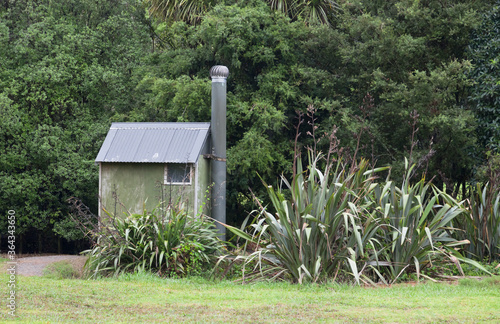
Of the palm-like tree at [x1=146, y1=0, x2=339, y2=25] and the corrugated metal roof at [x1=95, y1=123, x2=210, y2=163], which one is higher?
the palm-like tree at [x1=146, y1=0, x2=339, y2=25]

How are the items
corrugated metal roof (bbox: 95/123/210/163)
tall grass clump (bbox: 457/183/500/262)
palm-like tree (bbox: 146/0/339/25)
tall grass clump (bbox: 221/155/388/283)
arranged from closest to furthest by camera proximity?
tall grass clump (bbox: 221/155/388/283), tall grass clump (bbox: 457/183/500/262), corrugated metal roof (bbox: 95/123/210/163), palm-like tree (bbox: 146/0/339/25)

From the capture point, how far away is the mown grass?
5.72 meters

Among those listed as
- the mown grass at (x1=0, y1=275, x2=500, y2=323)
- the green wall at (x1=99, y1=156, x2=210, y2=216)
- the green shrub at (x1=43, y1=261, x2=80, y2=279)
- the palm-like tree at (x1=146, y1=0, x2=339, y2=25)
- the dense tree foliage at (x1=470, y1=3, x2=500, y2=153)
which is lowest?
the green shrub at (x1=43, y1=261, x2=80, y2=279)

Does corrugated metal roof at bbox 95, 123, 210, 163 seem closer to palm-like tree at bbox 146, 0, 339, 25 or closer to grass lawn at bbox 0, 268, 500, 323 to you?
palm-like tree at bbox 146, 0, 339, 25

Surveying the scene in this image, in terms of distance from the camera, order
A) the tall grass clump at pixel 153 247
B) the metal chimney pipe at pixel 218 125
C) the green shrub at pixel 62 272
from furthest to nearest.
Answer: the metal chimney pipe at pixel 218 125
the green shrub at pixel 62 272
the tall grass clump at pixel 153 247

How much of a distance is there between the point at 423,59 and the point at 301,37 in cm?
398

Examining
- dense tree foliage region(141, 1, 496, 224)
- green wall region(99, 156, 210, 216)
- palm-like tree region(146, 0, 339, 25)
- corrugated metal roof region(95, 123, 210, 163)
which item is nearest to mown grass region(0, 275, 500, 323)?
corrugated metal roof region(95, 123, 210, 163)

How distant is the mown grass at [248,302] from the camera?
572 cm

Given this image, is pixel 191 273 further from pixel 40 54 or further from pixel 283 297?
pixel 40 54

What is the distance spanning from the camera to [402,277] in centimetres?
862

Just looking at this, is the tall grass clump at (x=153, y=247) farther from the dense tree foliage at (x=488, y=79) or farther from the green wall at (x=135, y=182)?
the dense tree foliage at (x=488, y=79)

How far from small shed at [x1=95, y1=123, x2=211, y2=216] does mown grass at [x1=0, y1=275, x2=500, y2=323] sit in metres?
6.14

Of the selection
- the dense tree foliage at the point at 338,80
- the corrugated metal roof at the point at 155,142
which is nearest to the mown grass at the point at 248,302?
the corrugated metal roof at the point at 155,142

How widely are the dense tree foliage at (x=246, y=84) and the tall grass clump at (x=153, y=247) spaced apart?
19.4 feet
